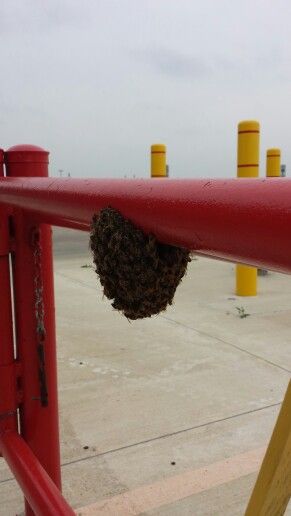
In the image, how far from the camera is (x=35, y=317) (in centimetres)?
158

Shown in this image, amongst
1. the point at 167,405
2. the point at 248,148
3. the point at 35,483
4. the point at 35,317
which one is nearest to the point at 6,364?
the point at 35,317

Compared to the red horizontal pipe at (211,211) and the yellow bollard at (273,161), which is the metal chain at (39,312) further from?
the yellow bollard at (273,161)

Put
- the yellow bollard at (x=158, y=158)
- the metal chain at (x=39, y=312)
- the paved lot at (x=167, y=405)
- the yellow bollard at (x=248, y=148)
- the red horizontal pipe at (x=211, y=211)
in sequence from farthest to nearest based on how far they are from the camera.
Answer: the yellow bollard at (x=158, y=158), the yellow bollard at (x=248, y=148), the paved lot at (x=167, y=405), the metal chain at (x=39, y=312), the red horizontal pipe at (x=211, y=211)

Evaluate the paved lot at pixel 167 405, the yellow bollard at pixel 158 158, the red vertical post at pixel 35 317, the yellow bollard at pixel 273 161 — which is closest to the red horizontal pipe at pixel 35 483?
the red vertical post at pixel 35 317

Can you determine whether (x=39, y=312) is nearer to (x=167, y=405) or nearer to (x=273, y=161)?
(x=167, y=405)

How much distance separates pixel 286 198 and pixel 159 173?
341 inches

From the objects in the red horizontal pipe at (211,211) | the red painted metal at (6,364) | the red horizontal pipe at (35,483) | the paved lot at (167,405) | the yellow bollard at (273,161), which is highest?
the red horizontal pipe at (211,211)

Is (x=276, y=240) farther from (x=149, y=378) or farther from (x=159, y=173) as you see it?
(x=159, y=173)

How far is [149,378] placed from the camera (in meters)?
3.29

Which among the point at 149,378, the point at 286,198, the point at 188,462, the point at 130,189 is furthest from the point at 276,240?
the point at 149,378

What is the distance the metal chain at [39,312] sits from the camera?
1551mm

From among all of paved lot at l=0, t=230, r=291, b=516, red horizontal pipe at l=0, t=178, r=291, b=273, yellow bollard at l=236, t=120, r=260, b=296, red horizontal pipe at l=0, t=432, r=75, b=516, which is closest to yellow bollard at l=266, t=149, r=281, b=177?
yellow bollard at l=236, t=120, r=260, b=296

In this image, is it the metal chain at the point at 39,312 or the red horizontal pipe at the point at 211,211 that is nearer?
the red horizontal pipe at the point at 211,211

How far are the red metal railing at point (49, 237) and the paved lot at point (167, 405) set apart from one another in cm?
57
